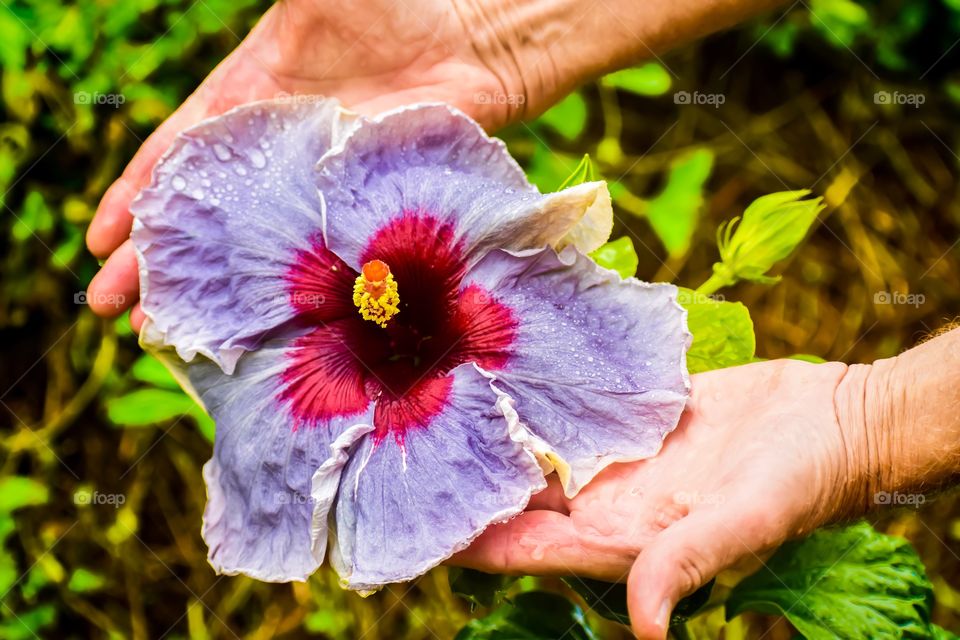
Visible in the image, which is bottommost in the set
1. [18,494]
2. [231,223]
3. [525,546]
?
[18,494]

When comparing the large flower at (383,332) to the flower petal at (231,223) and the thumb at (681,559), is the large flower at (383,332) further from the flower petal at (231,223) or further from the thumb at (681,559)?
the thumb at (681,559)

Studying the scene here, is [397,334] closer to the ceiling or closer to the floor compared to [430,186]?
closer to the floor

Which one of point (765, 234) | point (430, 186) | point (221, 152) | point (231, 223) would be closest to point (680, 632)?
point (765, 234)

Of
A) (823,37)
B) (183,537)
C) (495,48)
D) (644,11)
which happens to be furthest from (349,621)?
(823,37)

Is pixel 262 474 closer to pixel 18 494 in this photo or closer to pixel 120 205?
pixel 120 205

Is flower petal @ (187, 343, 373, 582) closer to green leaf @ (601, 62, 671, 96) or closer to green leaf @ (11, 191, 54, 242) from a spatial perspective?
green leaf @ (11, 191, 54, 242)

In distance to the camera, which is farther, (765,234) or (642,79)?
(642,79)

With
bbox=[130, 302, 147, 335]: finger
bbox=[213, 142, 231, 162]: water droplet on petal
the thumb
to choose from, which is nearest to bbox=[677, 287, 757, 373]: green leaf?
the thumb
